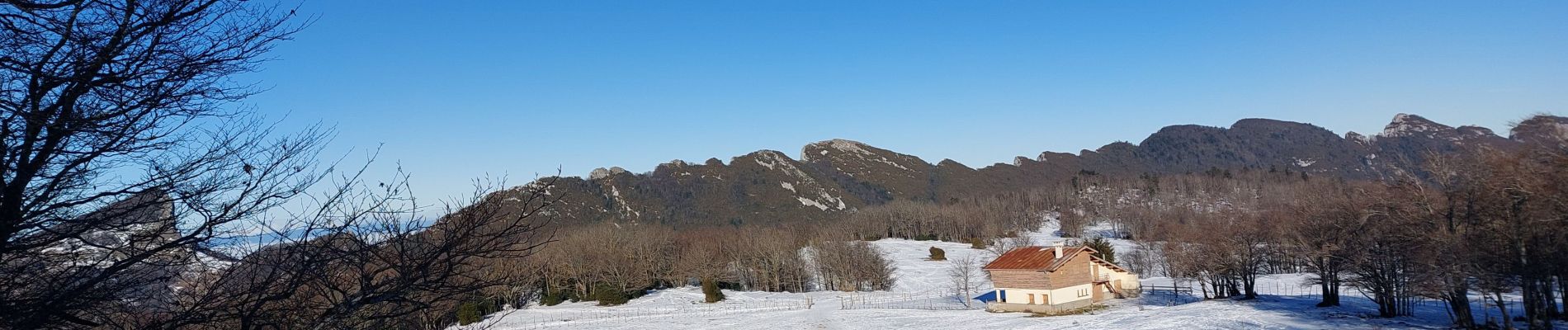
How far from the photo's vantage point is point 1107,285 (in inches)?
1991

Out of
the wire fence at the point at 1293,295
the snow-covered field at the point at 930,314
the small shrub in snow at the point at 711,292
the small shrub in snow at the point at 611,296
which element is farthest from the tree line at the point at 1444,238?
the small shrub in snow at the point at 611,296

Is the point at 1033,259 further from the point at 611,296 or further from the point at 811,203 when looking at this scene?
the point at 811,203

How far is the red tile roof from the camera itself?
43125 millimetres

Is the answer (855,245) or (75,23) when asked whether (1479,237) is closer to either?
(75,23)

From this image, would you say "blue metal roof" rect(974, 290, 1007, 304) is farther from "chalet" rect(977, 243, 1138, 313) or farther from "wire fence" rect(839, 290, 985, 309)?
"wire fence" rect(839, 290, 985, 309)

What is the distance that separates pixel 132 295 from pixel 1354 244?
39383 millimetres

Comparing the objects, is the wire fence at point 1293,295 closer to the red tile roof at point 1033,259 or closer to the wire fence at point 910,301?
the red tile roof at point 1033,259

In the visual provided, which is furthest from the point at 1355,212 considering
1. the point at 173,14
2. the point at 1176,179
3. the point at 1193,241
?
the point at 1176,179

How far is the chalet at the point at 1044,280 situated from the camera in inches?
1681

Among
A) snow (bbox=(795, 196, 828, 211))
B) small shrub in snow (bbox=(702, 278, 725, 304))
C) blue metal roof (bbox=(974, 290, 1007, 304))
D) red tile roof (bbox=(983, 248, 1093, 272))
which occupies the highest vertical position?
snow (bbox=(795, 196, 828, 211))

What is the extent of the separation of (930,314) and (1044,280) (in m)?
6.46

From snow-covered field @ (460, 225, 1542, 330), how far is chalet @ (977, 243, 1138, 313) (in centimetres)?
184

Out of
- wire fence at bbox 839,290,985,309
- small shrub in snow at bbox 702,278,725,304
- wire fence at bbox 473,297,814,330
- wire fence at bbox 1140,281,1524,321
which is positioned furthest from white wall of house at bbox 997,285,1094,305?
small shrub in snow at bbox 702,278,725,304

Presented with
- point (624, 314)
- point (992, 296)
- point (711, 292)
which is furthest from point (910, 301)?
point (624, 314)
